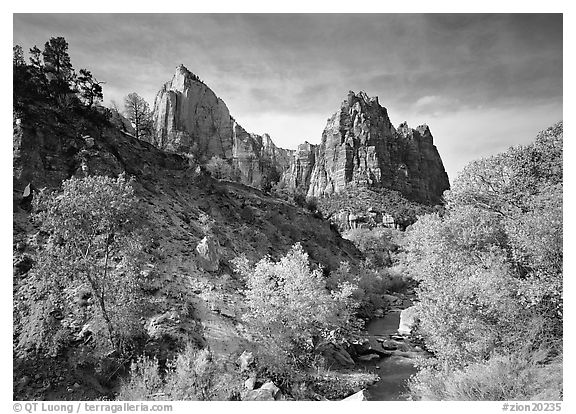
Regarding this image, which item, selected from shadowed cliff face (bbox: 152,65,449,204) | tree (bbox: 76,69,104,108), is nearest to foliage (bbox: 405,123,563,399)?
tree (bbox: 76,69,104,108)

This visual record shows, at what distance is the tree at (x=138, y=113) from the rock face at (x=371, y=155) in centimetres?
7521

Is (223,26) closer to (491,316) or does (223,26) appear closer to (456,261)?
(456,261)

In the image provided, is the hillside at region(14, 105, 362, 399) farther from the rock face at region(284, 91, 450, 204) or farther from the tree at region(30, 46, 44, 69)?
the rock face at region(284, 91, 450, 204)

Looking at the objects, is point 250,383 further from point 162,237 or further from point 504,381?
point 162,237

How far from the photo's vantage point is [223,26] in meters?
10.2

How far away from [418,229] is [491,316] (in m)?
6.65

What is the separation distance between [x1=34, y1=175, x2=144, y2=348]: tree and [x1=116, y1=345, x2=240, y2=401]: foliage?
1738 mm

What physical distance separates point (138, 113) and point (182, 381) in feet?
98.3

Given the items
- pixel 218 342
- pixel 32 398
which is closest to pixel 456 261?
pixel 218 342

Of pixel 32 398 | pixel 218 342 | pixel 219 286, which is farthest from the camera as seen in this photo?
pixel 219 286

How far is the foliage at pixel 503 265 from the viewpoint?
9.51 metres

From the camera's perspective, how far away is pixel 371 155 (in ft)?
364

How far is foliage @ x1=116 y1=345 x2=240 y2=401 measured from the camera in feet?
32.6

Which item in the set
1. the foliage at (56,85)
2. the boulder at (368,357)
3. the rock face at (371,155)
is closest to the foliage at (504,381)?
the boulder at (368,357)
